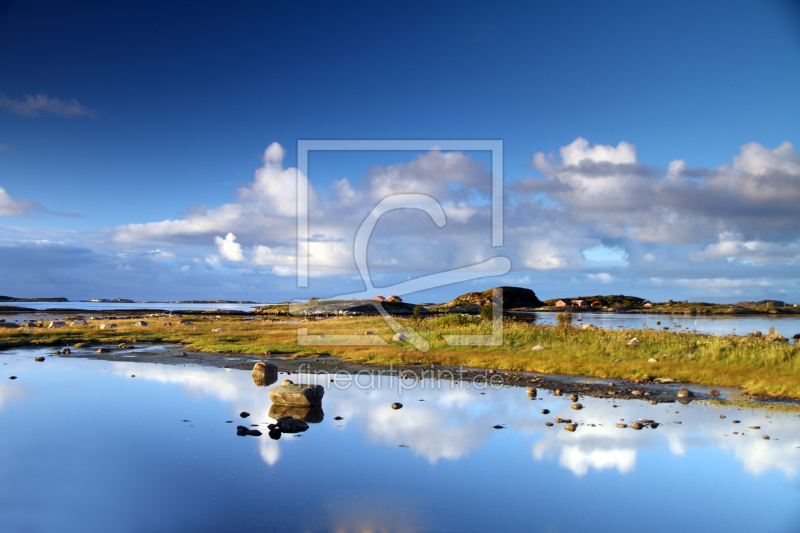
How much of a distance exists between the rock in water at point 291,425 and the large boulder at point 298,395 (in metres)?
2.59

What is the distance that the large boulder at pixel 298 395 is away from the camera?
19781 millimetres

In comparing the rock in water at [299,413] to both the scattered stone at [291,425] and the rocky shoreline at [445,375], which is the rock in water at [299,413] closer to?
the scattered stone at [291,425]

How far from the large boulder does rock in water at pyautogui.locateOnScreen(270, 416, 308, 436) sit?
2.59 metres

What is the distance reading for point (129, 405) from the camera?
850 inches

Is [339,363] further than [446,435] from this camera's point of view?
Yes

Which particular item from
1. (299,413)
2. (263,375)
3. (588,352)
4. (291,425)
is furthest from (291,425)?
(588,352)

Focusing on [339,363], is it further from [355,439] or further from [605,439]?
[605,439]

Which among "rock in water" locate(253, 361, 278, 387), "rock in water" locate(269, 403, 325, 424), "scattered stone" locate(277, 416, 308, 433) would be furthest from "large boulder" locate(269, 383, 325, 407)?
"rock in water" locate(253, 361, 278, 387)

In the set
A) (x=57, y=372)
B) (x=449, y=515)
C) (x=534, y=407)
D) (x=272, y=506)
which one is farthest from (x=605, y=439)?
(x=57, y=372)

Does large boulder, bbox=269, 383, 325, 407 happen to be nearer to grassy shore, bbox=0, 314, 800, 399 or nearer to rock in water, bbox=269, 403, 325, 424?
rock in water, bbox=269, 403, 325, 424

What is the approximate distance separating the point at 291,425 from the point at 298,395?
3.12 meters

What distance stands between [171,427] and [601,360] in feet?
78.2

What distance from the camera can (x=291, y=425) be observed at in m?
16.8

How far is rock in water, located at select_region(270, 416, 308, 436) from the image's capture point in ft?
54.8
